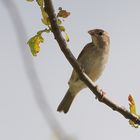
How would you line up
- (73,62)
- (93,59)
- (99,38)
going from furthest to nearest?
(99,38)
(93,59)
(73,62)

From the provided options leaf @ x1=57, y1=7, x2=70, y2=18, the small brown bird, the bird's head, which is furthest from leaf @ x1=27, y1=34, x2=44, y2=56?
the bird's head

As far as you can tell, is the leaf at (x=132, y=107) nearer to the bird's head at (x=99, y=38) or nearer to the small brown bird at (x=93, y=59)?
the small brown bird at (x=93, y=59)

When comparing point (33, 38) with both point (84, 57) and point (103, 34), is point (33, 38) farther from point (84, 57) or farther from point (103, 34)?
point (103, 34)

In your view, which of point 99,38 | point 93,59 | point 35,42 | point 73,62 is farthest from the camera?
point 99,38

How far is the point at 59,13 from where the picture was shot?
10.9 feet

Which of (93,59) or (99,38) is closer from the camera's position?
(93,59)

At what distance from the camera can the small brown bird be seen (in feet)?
23.5

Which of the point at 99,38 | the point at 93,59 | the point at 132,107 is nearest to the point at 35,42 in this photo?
the point at 132,107

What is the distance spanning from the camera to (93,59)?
23.8ft

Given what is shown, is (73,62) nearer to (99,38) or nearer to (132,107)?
(132,107)

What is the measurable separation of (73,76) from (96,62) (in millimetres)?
455

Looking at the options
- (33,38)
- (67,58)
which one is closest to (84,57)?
(33,38)

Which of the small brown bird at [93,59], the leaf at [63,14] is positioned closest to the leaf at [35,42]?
the leaf at [63,14]

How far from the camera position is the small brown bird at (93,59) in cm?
715
